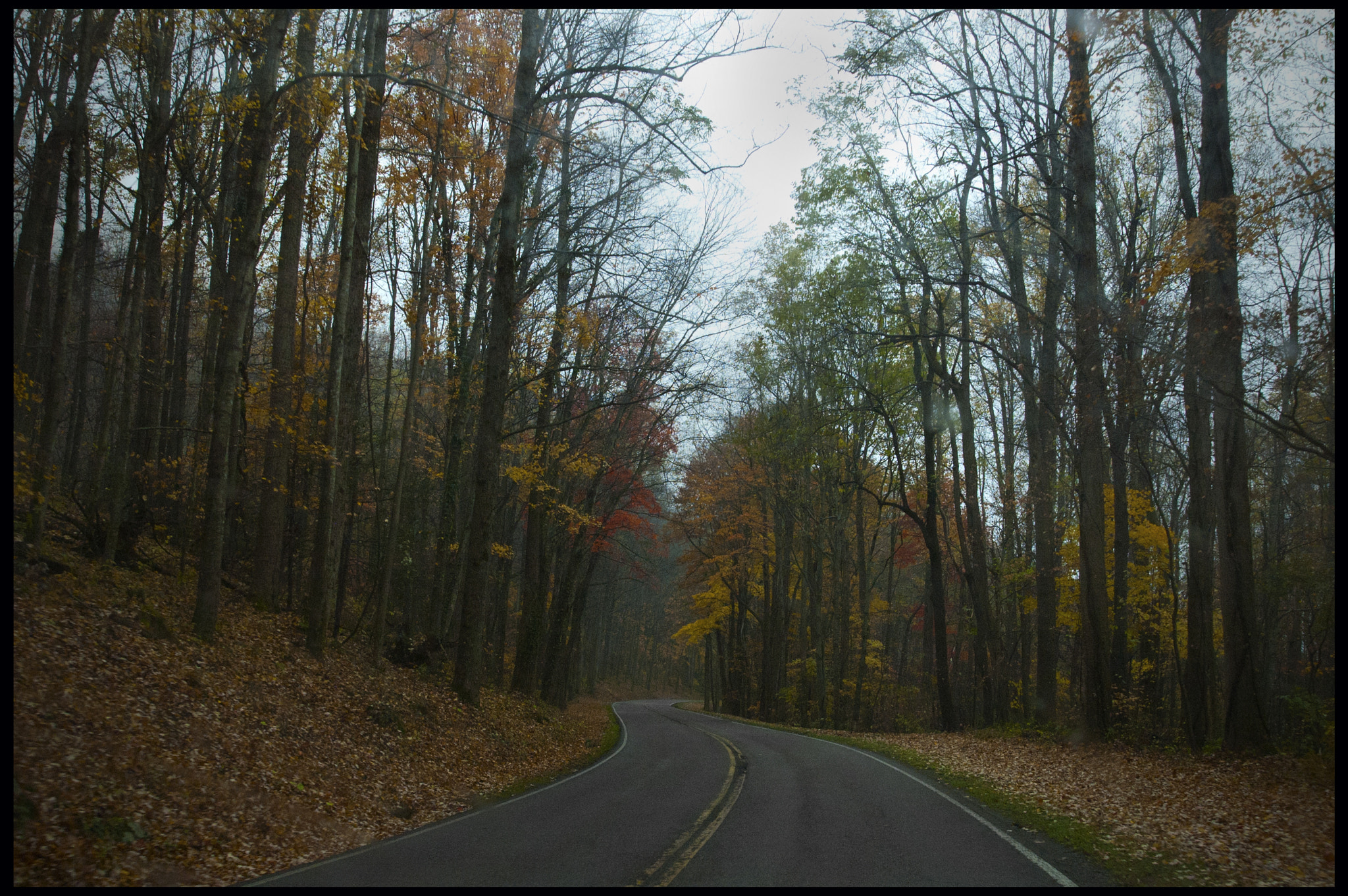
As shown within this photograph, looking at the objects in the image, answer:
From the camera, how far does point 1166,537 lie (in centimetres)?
1988

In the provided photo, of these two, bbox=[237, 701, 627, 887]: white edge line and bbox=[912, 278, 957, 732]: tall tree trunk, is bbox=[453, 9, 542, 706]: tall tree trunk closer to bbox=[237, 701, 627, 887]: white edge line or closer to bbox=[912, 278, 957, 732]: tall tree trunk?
bbox=[237, 701, 627, 887]: white edge line

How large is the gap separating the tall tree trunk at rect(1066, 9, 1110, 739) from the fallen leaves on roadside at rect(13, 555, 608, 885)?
993 cm

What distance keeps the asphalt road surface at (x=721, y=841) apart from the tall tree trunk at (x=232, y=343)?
4.97 meters

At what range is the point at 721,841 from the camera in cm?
658

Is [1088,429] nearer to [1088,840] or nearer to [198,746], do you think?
[1088,840]

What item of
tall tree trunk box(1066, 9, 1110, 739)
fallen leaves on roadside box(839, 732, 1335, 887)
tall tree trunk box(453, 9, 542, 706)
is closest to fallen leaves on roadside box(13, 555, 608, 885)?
tall tree trunk box(453, 9, 542, 706)

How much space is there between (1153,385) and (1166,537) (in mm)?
11425

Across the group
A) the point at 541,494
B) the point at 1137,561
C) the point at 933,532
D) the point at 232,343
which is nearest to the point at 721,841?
the point at 232,343

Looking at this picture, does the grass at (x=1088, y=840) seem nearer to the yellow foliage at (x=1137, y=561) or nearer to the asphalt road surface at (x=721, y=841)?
the asphalt road surface at (x=721, y=841)

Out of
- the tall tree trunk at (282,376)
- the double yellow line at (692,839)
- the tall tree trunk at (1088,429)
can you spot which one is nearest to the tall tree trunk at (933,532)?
the tall tree trunk at (1088,429)

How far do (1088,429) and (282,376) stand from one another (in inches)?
568

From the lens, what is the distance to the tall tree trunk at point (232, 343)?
9859 mm

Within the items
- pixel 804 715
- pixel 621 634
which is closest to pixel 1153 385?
pixel 804 715

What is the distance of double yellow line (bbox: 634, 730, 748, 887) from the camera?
18.0 ft
